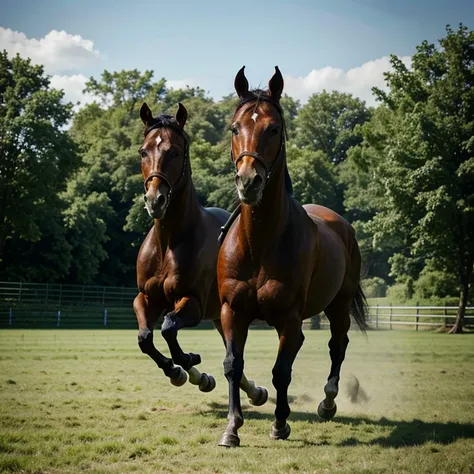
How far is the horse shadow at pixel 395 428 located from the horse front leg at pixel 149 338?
72 cm

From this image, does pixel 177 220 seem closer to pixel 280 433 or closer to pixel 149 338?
pixel 149 338

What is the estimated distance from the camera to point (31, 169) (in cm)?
4122

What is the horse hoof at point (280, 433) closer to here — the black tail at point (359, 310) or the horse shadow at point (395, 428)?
the horse shadow at point (395, 428)

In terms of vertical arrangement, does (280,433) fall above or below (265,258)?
below

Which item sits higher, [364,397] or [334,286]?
[334,286]

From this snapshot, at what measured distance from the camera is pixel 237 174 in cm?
616

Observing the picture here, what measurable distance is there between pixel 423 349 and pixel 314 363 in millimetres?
6981

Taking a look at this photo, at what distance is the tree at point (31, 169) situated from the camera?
41.1 metres

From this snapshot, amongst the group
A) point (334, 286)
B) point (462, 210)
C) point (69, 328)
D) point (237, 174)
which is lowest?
point (69, 328)

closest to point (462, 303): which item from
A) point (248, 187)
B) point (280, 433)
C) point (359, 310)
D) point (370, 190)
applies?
point (370, 190)

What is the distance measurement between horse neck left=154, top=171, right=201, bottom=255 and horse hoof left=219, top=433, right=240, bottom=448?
9.32 ft

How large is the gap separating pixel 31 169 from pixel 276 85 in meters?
36.6

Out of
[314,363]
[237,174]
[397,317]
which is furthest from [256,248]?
[397,317]

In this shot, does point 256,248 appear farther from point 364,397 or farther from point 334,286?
point 364,397
